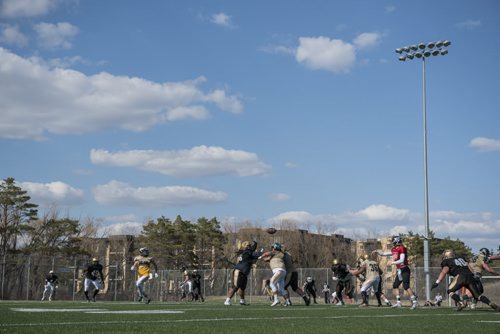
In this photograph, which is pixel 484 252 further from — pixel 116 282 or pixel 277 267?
pixel 116 282

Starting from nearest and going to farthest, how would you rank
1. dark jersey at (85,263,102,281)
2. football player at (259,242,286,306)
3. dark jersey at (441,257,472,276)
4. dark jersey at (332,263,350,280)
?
dark jersey at (441,257,472,276)
football player at (259,242,286,306)
dark jersey at (332,263,350,280)
dark jersey at (85,263,102,281)

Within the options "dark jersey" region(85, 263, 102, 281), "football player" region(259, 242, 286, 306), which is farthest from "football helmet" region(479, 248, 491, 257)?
"dark jersey" region(85, 263, 102, 281)

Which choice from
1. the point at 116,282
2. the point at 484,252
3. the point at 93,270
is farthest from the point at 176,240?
the point at 484,252

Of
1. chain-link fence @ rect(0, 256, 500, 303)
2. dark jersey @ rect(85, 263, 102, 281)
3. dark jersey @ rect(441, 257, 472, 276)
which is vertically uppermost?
dark jersey @ rect(441, 257, 472, 276)

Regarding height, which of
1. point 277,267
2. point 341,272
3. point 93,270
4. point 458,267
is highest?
point 458,267

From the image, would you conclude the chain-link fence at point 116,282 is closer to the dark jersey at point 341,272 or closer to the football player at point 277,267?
the dark jersey at point 341,272

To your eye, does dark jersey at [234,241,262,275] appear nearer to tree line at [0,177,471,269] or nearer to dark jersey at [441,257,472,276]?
dark jersey at [441,257,472,276]

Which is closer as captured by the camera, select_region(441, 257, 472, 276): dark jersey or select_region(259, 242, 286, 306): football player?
select_region(441, 257, 472, 276): dark jersey

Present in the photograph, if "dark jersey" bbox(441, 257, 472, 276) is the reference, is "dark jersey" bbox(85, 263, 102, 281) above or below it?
below

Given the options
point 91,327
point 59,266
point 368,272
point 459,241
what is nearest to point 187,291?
point 59,266

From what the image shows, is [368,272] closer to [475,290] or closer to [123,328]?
[475,290]

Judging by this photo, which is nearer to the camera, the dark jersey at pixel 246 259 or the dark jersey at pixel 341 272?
the dark jersey at pixel 246 259

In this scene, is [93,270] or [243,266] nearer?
[243,266]

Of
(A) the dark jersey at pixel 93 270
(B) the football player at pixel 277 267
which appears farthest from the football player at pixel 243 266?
(A) the dark jersey at pixel 93 270
